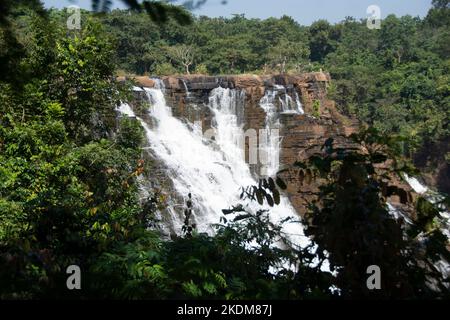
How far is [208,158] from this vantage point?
18.4m

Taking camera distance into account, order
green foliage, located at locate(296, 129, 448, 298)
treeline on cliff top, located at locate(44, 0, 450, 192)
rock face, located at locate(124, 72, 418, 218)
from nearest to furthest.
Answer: green foliage, located at locate(296, 129, 448, 298)
rock face, located at locate(124, 72, 418, 218)
treeline on cliff top, located at locate(44, 0, 450, 192)

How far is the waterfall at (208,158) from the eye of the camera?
1469 centimetres

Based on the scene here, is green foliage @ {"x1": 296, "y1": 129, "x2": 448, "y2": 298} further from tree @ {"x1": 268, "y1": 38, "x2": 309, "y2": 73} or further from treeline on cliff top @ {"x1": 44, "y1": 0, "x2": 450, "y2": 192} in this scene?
tree @ {"x1": 268, "y1": 38, "x2": 309, "y2": 73}

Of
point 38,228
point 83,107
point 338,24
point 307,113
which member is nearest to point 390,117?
point 307,113

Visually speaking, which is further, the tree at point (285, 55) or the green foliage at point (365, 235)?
the tree at point (285, 55)

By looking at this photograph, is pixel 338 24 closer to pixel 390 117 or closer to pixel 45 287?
pixel 390 117

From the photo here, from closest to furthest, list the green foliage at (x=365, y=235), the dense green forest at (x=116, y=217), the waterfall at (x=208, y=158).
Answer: the green foliage at (x=365, y=235) → the dense green forest at (x=116, y=217) → the waterfall at (x=208, y=158)

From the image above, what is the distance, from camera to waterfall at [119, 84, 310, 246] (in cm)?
1469

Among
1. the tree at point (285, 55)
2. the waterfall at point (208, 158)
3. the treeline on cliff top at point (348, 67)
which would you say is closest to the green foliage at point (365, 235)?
the waterfall at point (208, 158)

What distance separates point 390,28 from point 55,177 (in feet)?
167

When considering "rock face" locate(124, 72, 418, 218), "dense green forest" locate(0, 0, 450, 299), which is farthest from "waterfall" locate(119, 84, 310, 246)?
"dense green forest" locate(0, 0, 450, 299)

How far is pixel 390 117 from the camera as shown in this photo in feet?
104

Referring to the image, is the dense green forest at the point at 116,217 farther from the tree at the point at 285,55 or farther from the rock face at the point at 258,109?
the tree at the point at 285,55
